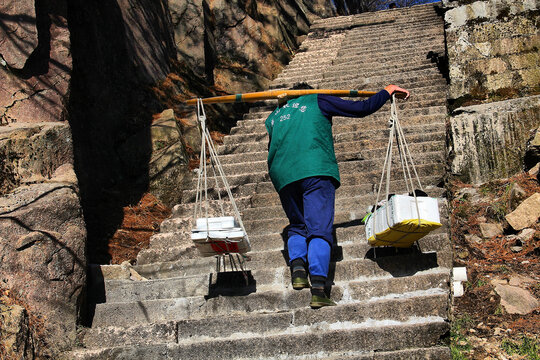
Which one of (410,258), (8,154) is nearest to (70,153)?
(8,154)

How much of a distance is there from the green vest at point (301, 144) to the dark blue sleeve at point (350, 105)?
56 millimetres

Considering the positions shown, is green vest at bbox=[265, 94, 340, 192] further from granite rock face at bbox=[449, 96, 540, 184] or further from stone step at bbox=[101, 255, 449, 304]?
granite rock face at bbox=[449, 96, 540, 184]

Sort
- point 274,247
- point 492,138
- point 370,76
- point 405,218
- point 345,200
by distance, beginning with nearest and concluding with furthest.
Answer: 1. point 405,218
2. point 274,247
3. point 345,200
4. point 492,138
5. point 370,76

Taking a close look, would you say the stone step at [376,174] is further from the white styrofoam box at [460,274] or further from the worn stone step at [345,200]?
the white styrofoam box at [460,274]

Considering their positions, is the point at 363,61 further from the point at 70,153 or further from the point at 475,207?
the point at 70,153

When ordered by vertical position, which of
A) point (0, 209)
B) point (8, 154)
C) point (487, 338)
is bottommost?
point (487, 338)

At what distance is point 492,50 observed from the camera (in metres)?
6.77

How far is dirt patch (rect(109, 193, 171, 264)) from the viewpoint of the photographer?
5.38 metres

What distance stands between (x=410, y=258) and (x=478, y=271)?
878 mm

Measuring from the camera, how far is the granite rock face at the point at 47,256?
357 centimetres

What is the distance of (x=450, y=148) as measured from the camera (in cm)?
628

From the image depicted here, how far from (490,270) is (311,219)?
179 centimetres

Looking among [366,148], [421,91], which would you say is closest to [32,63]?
[366,148]

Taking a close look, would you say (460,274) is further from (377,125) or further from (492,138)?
(377,125)
